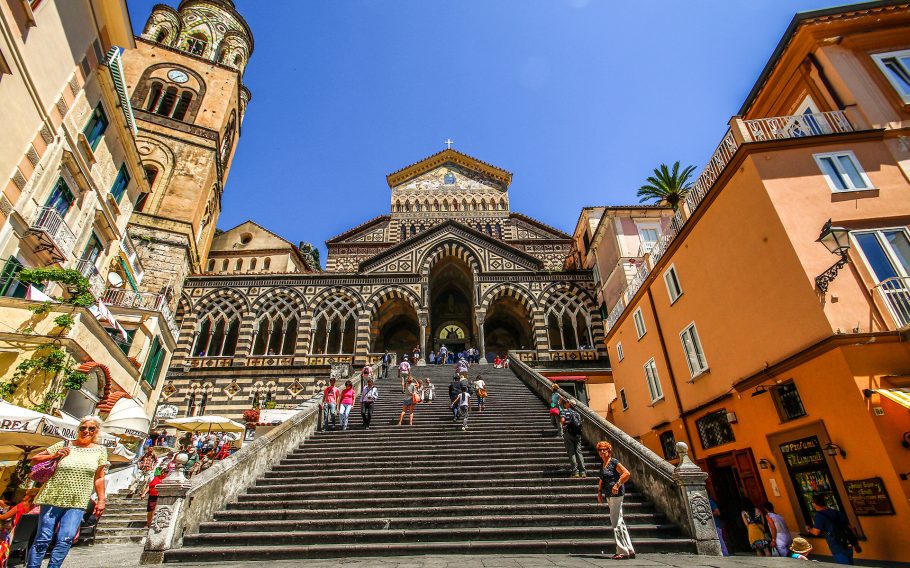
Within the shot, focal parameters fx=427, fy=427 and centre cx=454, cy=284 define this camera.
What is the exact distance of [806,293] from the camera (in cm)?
870

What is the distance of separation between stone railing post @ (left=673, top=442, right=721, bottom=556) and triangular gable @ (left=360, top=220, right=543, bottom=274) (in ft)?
69.7

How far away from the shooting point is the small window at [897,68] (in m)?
11.3

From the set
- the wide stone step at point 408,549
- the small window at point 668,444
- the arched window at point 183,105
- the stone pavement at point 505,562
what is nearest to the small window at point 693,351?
the small window at point 668,444

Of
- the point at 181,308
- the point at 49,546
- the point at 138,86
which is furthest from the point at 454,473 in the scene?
the point at 138,86

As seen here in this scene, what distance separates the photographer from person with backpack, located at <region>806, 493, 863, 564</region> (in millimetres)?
7059

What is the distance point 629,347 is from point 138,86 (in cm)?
3678

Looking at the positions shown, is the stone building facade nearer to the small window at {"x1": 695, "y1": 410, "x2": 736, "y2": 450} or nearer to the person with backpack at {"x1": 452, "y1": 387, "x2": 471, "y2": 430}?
the person with backpack at {"x1": 452, "y1": 387, "x2": 471, "y2": 430}

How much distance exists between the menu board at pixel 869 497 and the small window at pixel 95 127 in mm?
22804

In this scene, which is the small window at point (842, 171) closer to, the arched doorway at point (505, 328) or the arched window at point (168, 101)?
the arched doorway at point (505, 328)

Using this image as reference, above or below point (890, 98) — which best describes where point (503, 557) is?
below

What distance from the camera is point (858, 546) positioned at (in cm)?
721

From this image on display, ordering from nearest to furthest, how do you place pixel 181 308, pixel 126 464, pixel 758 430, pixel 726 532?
pixel 758 430
pixel 726 532
pixel 126 464
pixel 181 308

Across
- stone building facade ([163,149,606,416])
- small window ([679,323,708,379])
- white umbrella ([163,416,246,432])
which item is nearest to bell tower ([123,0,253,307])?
stone building facade ([163,149,606,416])

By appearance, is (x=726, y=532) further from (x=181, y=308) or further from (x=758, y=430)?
(x=181, y=308)
